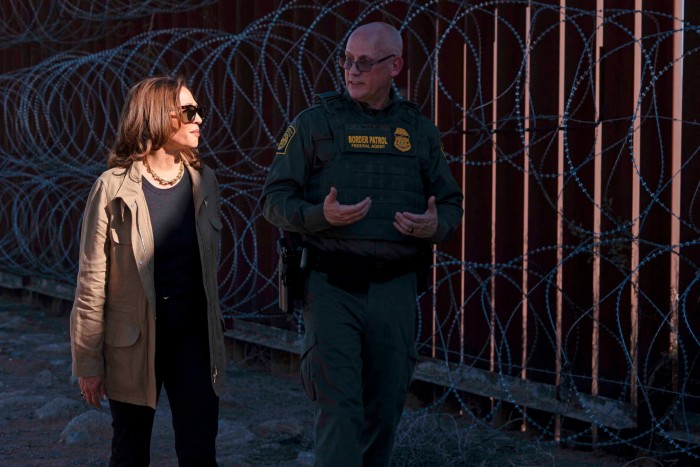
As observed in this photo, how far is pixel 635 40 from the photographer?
179 inches

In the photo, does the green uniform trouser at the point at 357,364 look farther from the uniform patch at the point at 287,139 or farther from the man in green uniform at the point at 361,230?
the uniform patch at the point at 287,139

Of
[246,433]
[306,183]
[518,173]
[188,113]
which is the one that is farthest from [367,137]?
[246,433]

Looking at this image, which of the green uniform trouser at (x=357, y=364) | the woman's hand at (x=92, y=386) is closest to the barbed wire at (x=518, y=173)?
the green uniform trouser at (x=357, y=364)

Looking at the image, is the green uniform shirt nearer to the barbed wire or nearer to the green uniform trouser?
the green uniform trouser

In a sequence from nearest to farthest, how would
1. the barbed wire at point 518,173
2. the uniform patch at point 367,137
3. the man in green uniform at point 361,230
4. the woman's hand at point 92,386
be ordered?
the woman's hand at point 92,386, the man in green uniform at point 361,230, the uniform patch at point 367,137, the barbed wire at point 518,173

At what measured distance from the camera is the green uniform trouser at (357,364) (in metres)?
3.36

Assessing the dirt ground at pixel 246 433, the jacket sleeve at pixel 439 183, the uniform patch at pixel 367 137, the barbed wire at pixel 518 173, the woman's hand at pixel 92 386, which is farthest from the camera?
the dirt ground at pixel 246 433

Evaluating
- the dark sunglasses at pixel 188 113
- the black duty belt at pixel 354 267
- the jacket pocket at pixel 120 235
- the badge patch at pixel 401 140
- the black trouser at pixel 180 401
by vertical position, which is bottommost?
the black trouser at pixel 180 401

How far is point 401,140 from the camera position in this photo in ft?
11.7

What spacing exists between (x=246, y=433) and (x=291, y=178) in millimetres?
2207

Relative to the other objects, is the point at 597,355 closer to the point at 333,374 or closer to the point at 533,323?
the point at 533,323

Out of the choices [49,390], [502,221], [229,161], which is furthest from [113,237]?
[229,161]

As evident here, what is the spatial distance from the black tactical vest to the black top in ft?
1.42

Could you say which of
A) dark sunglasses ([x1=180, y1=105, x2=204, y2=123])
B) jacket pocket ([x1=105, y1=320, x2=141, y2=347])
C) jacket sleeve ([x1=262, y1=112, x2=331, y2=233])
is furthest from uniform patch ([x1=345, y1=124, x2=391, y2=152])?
jacket pocket ([x1=105, y1=320, x2=141, y2=347])
